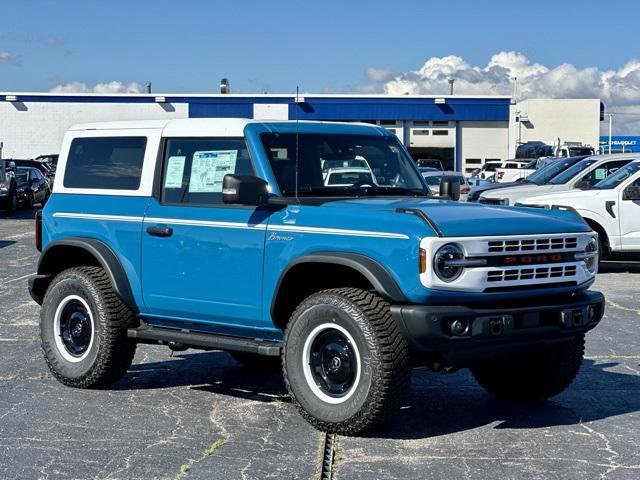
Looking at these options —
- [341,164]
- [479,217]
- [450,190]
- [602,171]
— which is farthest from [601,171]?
[479,217]

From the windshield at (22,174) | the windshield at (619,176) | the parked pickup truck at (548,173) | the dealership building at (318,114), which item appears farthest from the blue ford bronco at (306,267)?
the dealership building at (318,114)

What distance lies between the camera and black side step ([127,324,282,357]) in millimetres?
7176

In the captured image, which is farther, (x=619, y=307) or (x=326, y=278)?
(x=619, y=307)

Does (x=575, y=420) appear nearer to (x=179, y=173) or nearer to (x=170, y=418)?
(x=170, y=418)

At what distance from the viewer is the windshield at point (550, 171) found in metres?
21.5

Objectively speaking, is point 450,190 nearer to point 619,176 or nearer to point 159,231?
point 159,231

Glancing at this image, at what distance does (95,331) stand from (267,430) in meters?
1.80

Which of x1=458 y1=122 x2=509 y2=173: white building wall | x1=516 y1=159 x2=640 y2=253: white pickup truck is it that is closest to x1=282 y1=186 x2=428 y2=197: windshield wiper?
x1=516 y1=159 x2=640 y2=253: white pickup truck

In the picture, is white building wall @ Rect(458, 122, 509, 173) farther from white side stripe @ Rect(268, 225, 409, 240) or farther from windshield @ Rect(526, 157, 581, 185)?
white side stripe @ Rect(268, 225, 409, 240)

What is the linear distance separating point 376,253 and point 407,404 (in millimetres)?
1742

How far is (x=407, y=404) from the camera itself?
7930 millimetres

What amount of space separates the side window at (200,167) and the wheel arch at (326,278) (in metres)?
0.88

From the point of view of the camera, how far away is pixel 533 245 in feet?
22.4

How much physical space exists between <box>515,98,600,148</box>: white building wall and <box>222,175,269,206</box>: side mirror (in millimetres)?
81626
